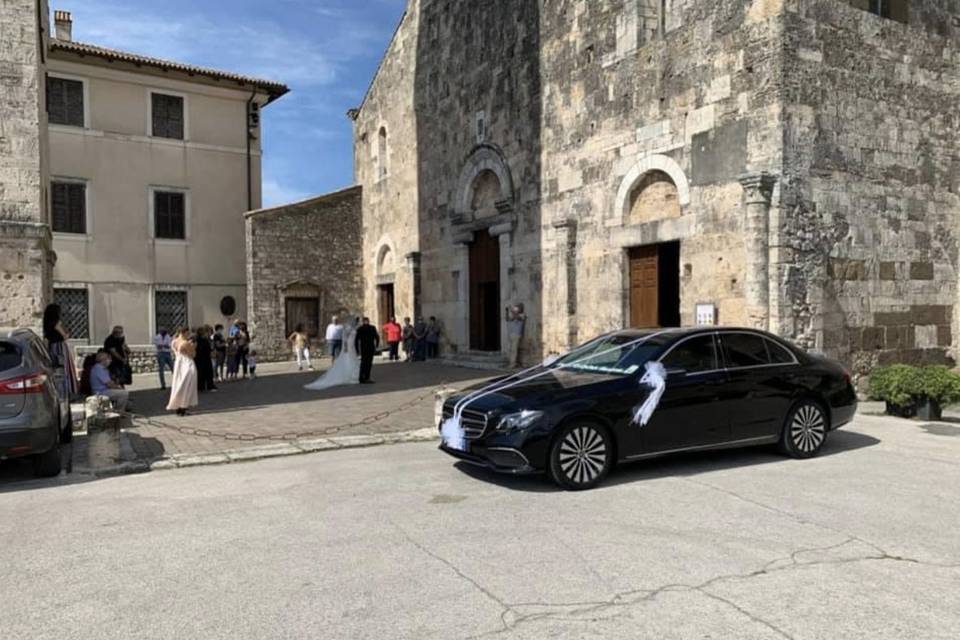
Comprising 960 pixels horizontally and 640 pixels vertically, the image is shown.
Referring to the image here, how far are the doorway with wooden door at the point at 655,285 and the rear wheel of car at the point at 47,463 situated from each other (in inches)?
413

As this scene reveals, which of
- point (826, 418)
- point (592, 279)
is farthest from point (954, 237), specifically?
point (826, 418)

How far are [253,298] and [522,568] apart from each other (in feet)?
71.3

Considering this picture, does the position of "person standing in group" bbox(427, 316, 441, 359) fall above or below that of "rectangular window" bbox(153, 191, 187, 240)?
below

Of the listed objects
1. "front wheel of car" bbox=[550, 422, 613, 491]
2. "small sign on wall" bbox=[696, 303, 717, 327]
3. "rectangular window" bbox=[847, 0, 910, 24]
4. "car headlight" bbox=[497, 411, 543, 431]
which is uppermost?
"rectangular window" bbox=[847, 0, 910, 24]

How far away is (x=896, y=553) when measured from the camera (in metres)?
4.76

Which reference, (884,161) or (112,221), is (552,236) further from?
(112,221)

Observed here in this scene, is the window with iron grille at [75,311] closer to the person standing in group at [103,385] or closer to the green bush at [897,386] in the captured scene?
the person standing in group at [103,385]

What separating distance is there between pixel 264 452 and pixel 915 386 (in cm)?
882

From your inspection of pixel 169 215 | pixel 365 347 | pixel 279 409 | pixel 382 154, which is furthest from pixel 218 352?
pixel 382 154

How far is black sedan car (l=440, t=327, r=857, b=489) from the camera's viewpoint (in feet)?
21.4

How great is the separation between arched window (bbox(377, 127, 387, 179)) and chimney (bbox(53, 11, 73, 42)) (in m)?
11.8

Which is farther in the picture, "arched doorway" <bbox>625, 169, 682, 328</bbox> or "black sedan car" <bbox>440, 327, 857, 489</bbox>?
"arched doorway" <bbox>625, 169, 682, 328</bbox>

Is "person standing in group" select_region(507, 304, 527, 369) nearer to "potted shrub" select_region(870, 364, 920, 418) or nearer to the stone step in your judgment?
the stone step

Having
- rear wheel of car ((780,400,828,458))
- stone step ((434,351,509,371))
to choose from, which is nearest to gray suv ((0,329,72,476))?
rear wheel of car ((780,400,828,458))
